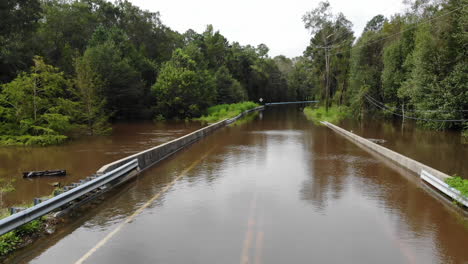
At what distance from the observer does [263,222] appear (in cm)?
801

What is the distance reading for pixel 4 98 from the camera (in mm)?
23828

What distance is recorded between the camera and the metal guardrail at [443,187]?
30.1ft

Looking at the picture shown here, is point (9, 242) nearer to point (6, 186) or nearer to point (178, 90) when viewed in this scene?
point (6, 186)

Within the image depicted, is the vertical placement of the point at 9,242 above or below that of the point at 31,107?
below

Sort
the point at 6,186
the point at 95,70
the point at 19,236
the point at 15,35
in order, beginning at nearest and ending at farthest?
the point at 19,236 < the point at 6,186 < the point at 15,35 < the point at 95,70

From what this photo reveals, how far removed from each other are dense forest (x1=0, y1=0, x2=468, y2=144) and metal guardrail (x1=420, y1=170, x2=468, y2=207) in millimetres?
19154

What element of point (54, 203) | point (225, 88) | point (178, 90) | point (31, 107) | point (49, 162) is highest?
point (225, 88)

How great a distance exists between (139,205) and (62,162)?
934 cm

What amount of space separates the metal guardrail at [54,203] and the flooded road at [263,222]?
463 millimetres

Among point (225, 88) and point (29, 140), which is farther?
point (225, 88)

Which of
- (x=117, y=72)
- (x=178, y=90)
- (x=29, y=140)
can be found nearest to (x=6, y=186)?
(x=29, y=140)

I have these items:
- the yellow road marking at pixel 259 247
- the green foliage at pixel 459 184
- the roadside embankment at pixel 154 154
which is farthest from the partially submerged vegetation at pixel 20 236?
the green foliage at pixel 459 184

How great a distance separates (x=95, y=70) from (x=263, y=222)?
124ft

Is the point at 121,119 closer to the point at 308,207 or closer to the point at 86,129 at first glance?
the point at 86,129
